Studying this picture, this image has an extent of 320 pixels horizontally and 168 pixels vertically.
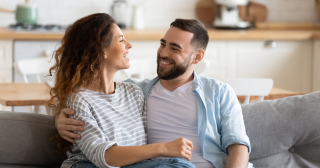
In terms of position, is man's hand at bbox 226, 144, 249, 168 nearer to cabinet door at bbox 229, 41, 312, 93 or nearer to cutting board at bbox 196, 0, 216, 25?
cabinet door at bbox 229, 41, 312, 93

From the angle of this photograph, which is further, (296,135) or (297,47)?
(297,47)

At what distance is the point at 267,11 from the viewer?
4336mm

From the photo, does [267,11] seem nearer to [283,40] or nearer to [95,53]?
[283,40]

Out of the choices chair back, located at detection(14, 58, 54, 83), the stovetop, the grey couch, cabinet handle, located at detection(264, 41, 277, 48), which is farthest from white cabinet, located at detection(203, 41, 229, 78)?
the grey couch

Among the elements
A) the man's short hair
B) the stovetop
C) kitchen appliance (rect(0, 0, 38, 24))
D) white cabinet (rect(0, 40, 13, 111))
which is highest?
the man's short hair

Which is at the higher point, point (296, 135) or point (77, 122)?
point (77, 122)

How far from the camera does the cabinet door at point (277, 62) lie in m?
3.67

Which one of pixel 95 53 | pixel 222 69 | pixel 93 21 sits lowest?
pixel 222 69

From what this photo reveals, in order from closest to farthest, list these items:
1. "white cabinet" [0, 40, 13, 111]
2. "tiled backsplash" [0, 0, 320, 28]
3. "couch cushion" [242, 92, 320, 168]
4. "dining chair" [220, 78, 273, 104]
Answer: "couch cushion" [242, 92, 320, 168] < "dining chair" [220, 78, 273, 104] < "white cabinet" [0, 40, 13, 111] < "tiled backsplash" [0, 0, 320, 28]

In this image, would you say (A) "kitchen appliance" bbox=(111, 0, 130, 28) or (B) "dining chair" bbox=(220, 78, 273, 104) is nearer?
(B) "dining chair" bbox=(220, 78, 273, 104)

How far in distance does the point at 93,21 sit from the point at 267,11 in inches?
125

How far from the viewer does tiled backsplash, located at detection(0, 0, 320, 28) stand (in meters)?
4.00

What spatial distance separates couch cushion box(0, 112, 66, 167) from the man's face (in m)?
0.52

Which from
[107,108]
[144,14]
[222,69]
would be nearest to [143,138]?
[107,108]
